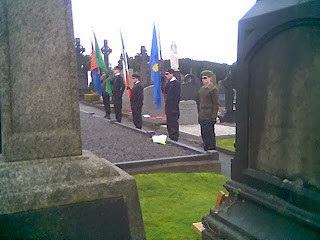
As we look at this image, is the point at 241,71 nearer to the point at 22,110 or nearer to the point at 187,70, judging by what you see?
the point at 22,110

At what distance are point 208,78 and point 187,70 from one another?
2420 centimetres

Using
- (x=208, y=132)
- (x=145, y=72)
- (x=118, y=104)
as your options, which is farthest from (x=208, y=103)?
(x=145, y=72)

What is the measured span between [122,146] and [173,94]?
235 centimetres

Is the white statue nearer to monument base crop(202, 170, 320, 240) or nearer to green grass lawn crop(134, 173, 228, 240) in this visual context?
green grass lawn crop(134, 173, 228, 240)

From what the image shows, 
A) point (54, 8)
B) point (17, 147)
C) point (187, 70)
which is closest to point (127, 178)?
point (17, 147)

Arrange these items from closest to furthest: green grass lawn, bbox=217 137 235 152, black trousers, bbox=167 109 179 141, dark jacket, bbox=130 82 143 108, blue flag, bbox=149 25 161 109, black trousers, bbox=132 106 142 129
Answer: green grass lawn, bbox=217 137 235 152 < black trousers, bbox=167 109 179 141 < blue flag, bbox=149 25 161 109 < dark jacket, bbox=130 82 143 108 < black trousers, bbox=132 106 142 129

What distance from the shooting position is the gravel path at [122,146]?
6994mm

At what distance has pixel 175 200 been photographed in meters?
4.43

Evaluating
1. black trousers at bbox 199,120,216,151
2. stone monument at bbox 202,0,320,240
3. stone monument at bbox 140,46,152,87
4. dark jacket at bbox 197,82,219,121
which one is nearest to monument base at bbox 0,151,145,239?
stone monument at bbox 202,0,320,240

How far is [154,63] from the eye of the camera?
468 inches

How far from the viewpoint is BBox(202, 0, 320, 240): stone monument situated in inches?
82.1

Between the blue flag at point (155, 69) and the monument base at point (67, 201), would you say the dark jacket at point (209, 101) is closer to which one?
the blue flag at point (155, 69)

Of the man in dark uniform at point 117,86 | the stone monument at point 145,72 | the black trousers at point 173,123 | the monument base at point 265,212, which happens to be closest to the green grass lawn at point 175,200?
the monument base at point 265,212

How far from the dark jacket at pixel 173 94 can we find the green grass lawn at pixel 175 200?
167 inches
